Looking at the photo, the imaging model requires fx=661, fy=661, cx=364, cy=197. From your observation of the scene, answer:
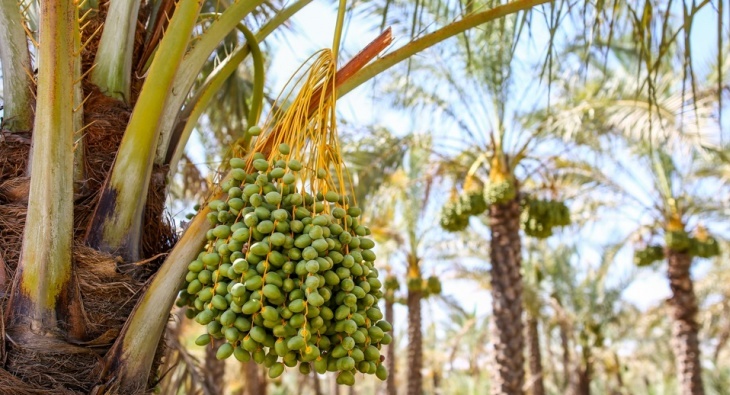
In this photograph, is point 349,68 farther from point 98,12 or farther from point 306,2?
point 98,12

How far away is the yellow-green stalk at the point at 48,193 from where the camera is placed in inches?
59.6

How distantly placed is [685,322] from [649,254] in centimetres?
115

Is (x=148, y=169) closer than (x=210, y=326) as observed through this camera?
No

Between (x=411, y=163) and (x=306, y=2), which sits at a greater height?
(x=411, y=163)

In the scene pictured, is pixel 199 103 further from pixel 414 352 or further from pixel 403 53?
pixel 414 352

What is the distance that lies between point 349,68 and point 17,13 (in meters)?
0.97

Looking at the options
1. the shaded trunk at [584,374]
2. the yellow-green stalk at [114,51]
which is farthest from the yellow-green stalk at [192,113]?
the shaded trunk at [584,374]

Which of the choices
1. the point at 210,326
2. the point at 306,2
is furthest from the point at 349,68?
the point at 210,326

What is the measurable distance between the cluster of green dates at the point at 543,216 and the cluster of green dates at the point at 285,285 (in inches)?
255

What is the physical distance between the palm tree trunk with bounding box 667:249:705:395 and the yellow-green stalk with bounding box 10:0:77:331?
10.1 m

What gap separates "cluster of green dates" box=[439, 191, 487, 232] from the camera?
7781 mm

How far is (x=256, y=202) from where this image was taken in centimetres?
154

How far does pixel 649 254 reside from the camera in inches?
412

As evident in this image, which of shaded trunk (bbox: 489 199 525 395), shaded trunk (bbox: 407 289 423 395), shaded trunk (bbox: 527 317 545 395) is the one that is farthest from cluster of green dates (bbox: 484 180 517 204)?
shaded trunk (bbox: 527 317 545 395)
